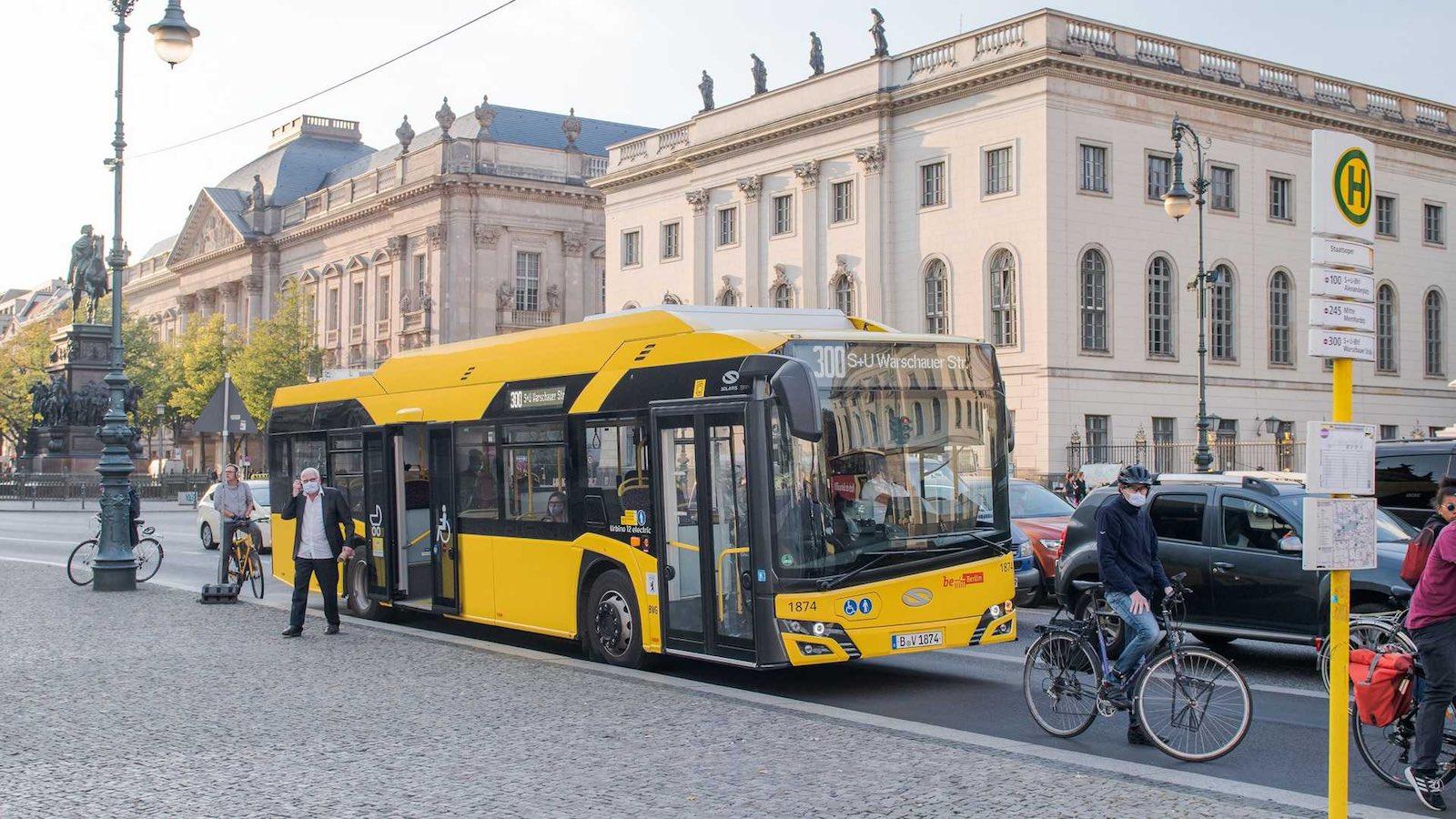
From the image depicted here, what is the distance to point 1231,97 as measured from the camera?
49406mm

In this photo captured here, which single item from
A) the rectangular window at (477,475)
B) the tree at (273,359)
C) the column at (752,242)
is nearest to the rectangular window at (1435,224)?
the column at (752,242)

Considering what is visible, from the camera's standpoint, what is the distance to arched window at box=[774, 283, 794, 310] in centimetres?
5597

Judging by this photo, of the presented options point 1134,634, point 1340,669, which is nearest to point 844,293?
point 1134,634

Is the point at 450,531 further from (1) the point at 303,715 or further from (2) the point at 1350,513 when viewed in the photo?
(2) the point at 1350,513

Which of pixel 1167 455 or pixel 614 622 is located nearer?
pixel 614 622

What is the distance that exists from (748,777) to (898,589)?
313cm

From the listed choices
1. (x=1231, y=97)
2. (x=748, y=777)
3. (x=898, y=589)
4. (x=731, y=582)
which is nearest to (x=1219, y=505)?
(x=898, y=589)

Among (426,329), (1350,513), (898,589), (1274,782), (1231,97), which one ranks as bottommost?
(1274,782)

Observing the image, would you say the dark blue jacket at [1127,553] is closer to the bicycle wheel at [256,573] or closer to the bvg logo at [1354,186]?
the bvg logo at [1354,186]

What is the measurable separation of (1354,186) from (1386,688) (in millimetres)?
2926

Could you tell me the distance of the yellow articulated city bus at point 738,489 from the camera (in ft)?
38.1

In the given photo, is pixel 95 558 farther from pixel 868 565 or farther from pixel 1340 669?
pixel 1340 669

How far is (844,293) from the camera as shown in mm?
53969

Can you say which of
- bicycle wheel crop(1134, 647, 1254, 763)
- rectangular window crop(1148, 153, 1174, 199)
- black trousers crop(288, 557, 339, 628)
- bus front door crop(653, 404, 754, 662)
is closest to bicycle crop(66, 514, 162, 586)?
black trousers crop(288, 557, 339, 628)
